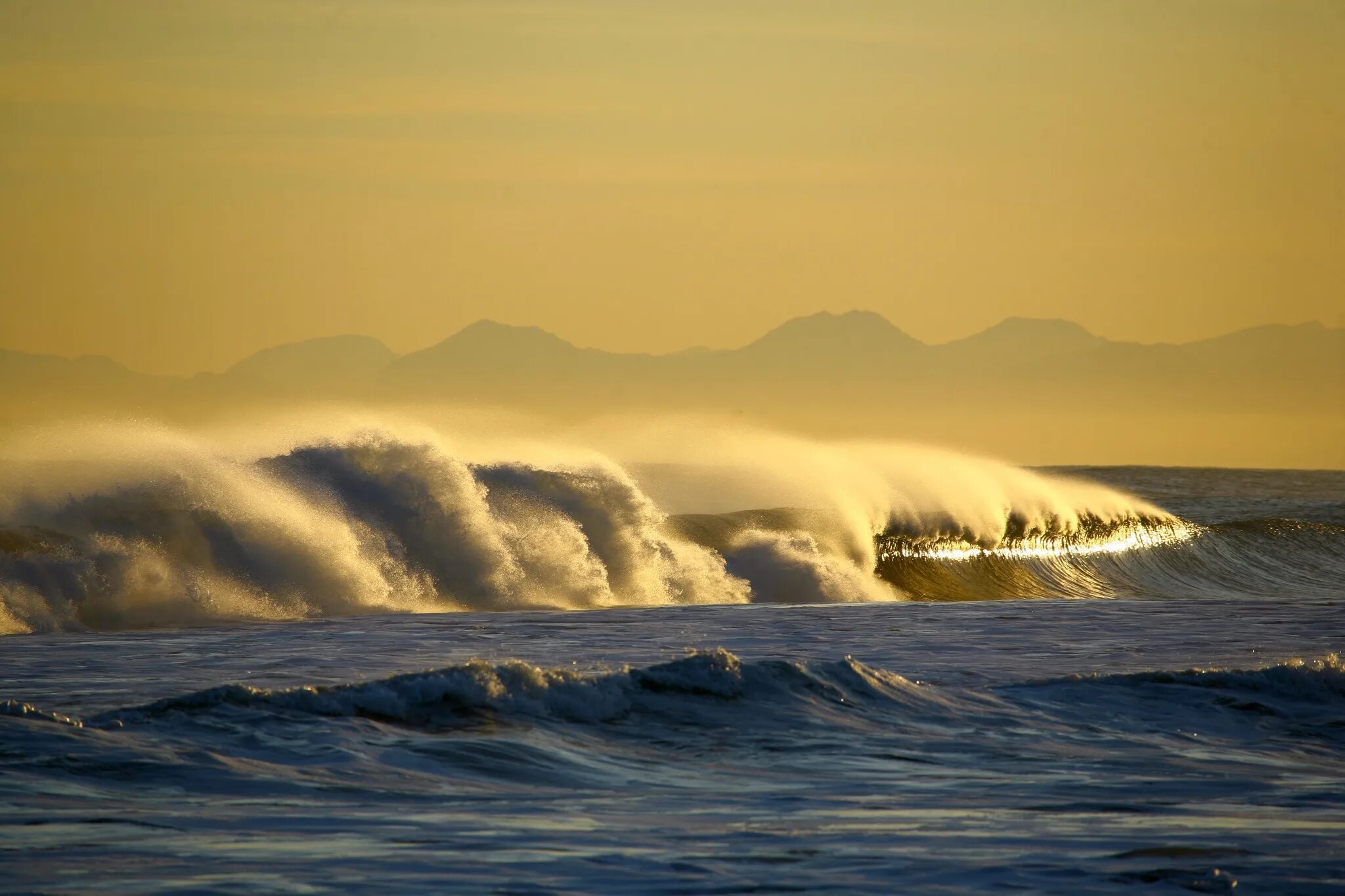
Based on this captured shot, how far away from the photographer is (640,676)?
39.5 ft

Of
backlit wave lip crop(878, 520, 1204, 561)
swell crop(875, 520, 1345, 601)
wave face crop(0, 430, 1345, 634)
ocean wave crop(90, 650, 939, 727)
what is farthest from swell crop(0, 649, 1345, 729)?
backlit wave lip crop(878, 520, 1204, 561)

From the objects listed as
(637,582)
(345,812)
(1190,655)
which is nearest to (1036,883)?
(345,812)

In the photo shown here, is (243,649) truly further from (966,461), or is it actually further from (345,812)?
(966,461)

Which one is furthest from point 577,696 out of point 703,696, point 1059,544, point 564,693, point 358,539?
point 1059,544

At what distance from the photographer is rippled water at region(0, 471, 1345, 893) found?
7.32m

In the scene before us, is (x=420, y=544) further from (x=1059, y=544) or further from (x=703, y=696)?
(x=1059, y=544)

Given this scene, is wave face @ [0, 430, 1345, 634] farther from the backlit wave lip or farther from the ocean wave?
the ocean wave

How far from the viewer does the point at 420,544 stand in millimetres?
22469

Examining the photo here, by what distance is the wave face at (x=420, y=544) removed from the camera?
19.6m

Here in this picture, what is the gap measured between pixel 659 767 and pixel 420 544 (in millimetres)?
13023

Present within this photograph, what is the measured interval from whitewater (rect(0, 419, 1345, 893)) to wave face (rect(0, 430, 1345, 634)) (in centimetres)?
6

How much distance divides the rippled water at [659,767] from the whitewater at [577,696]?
0.11 ft

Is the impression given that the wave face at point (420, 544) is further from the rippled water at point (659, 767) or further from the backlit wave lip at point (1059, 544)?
the rippled water at point (659, 767)

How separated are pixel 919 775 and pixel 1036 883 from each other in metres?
2.50
